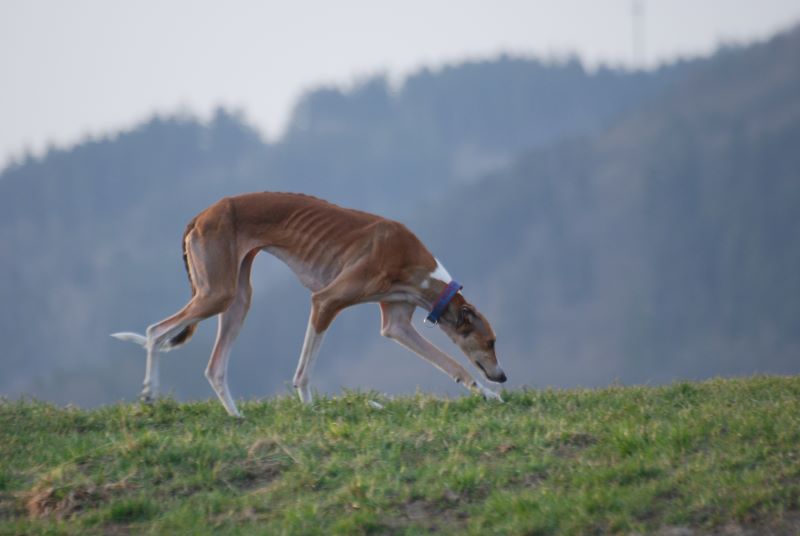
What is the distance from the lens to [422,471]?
9211 millimetres

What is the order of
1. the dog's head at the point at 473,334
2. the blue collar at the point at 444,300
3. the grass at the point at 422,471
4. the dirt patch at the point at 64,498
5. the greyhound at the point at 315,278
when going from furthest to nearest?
the dog's head at the point at 473,334, the blue collar at the point at 444,300, the greyhound at the point at 315,278, the dirt patch at the point at 64,498, the grass at the point at 422,471

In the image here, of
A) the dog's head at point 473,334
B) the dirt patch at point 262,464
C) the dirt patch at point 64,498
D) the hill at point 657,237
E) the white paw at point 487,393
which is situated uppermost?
the hill at point 657,237

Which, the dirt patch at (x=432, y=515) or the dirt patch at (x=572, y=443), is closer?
the dirt patch at (x=432, y=515)

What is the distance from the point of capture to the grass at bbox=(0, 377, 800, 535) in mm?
8438

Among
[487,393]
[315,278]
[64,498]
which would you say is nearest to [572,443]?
[487,393]

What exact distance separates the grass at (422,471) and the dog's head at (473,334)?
1461mm

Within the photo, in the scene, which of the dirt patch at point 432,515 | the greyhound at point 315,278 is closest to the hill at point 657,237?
the greyhound at point 315,278

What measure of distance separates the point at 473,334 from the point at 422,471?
3315 millimetres

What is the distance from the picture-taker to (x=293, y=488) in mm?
9055

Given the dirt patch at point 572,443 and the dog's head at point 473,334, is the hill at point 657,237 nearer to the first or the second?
the dog's head at point 473,334

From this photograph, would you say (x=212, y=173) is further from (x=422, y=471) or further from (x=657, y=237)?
(x=422, y=471)

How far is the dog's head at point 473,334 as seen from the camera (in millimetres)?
12359

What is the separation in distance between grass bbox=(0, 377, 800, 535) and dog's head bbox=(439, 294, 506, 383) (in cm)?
146

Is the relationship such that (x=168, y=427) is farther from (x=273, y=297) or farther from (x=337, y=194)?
(x=337, y=194)
